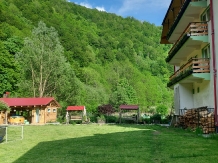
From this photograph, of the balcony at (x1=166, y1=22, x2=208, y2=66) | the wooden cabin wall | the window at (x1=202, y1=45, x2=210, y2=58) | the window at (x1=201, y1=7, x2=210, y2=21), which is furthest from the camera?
the wooden cabin wall

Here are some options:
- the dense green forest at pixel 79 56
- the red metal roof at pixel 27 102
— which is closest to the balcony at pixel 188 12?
the red metal roof at pixel 27 102

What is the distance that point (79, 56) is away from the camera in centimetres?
8112

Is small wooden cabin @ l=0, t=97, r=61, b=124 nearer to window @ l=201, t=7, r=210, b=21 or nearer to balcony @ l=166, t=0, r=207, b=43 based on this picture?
balcony @ l=166, t=0, r=207, b=43

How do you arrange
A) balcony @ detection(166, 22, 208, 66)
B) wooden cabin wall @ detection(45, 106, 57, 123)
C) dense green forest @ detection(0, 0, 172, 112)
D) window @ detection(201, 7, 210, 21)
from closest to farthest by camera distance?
balcony @ detection(166, 22, 208, 66) < window @ detection(201, 7, 210, 21) < wooden cabin wall @ detection(45, 106, 57, 123) < dense green forest @ detection(0, 0, 172, 112)

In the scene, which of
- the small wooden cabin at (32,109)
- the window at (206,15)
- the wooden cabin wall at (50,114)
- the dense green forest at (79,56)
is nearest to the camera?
the window at (206,15)

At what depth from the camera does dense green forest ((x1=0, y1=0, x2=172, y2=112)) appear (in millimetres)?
45188

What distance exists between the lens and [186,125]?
18.9m

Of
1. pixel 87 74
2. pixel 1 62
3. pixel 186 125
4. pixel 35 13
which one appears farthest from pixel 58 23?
pixel 186 125

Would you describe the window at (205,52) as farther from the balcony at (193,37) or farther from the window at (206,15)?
the window at (206,15)

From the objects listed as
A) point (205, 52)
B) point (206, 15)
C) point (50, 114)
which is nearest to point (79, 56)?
point (50, 114)

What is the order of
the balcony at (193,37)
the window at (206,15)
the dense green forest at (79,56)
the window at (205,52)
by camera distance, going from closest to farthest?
the balcony at (193,37), the window at (206,15), the window at (205,52), the dense green forest at (79,56)

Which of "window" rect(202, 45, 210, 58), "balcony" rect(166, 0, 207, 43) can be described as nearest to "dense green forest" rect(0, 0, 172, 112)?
"balcony" rect(166, 0, 207, 43)

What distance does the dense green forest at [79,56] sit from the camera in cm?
4519

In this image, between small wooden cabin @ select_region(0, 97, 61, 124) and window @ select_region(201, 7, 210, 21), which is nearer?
window @ select_region(201, 7, 210, 21)
